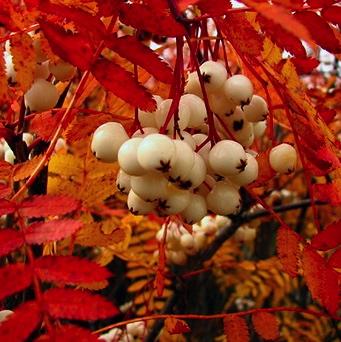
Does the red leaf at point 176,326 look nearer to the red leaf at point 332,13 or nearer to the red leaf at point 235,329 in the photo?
the red leaf at point 235,329

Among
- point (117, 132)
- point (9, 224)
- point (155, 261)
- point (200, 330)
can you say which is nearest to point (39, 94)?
point (117, 132)

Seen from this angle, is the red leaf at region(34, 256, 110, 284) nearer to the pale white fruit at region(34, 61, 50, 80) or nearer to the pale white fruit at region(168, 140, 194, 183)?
the pale white fruit at region(168, 140, 194, 183)

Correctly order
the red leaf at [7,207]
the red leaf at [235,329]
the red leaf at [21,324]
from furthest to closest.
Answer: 1. the red leaf at [235,329]
2. the red leaf at [7,207]
3. the red leaf at [21,324]

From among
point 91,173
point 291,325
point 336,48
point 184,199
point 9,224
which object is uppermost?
point 336,48

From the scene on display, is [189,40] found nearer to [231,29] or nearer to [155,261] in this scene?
[231,29]

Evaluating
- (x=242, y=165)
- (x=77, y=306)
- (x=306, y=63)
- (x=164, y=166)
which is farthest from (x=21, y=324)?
(x=306, y=63)

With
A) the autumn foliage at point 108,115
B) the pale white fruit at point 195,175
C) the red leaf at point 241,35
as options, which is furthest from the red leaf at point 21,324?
the red leaf at point 241,35

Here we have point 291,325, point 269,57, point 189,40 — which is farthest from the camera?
point 291,325
